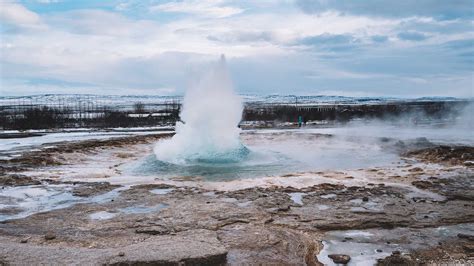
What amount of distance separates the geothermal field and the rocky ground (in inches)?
0.9

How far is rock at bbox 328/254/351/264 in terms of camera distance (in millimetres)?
4531

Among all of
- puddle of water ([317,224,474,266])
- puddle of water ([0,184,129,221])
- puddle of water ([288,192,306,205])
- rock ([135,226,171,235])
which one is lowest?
puddle of water ([317,224,474,266])

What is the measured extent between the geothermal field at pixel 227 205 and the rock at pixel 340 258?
0.02m

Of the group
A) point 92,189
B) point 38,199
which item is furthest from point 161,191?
point 38,199

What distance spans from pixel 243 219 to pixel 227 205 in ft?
2.77

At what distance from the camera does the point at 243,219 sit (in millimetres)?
6016

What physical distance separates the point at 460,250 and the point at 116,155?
39.8 feet

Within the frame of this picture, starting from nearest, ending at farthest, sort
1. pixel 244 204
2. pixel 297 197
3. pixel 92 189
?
pixel 244 204 → pixel 297 197 → pixel 92 189

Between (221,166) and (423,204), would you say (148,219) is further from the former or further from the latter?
(221,166)

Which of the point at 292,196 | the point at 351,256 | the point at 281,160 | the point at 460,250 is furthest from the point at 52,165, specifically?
the point at 460,250

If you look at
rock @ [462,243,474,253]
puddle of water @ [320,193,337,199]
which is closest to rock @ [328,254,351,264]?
rock @ [462,243,474,253]

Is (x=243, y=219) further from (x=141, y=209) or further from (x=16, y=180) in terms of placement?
(x=16, y=180)

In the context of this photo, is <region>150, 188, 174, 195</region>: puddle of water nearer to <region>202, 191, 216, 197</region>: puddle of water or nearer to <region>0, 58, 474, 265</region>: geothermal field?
<region>0, 58, 474, 265</region>: geothermal field

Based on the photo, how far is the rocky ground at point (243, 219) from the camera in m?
4.52
